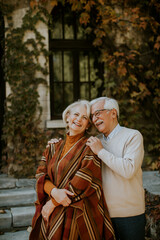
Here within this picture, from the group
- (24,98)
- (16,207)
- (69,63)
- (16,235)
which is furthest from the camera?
(69,63)

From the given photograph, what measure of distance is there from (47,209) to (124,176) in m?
0.59

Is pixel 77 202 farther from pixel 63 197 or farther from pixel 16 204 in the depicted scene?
pixel 16 204

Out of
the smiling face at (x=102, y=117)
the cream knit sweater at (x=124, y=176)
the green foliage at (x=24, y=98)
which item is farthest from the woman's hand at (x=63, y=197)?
the green foliage at (x=24, y=98)

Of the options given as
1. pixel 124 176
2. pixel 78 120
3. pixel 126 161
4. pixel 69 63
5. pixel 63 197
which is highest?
pixel 69 63

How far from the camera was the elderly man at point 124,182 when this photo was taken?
6.10 feet

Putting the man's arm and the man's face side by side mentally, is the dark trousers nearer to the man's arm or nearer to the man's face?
the man's arm

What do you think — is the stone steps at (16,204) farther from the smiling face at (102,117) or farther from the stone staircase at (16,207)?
the smiling face at (102,117)

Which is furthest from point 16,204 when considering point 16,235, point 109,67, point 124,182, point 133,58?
point 133,58

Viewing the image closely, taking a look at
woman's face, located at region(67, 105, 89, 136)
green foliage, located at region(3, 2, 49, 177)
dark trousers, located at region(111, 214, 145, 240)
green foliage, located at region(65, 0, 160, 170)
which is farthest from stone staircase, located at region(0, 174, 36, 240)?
green foliage, located at region(65, 0, 160, 170)

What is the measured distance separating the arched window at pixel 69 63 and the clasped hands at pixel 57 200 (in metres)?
3.41

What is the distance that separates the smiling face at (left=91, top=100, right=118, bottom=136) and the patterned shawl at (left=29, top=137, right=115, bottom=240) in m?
0.20

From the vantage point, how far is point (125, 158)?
1875mm

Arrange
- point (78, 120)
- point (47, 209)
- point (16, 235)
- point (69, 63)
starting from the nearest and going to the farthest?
point (47, 209)
point (78, 120)
point (16, 235)
point (69, 63)

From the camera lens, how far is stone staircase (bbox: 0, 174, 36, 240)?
341 cm
